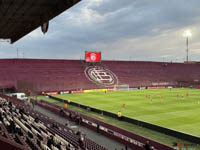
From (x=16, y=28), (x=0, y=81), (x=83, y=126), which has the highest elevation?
(x=16, y=28)

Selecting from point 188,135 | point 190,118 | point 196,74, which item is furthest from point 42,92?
point 196,74

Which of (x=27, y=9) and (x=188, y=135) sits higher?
(x=27, y=9)

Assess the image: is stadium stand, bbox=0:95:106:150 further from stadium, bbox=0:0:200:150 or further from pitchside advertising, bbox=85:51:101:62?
pitchside advertising, bbox=85:51:101:62

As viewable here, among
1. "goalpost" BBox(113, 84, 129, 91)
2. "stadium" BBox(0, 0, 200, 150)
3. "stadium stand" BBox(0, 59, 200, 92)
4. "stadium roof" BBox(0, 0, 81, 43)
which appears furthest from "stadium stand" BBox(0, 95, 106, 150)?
"goalpost" BBox(113, 84, 129, 91)

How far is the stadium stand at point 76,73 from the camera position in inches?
1992

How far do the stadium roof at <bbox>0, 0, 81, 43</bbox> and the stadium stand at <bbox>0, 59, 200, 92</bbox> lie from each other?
3902 cm

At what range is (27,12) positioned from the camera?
8492 millimetres

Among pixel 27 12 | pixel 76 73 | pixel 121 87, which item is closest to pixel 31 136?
pixel 27 12

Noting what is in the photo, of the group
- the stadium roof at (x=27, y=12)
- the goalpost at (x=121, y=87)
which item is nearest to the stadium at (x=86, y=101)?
the stadium roof at (x=27, y=12)

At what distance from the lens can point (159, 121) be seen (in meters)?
20.3

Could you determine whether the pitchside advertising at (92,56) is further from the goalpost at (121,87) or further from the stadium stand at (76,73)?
the goalpost at (121,87)

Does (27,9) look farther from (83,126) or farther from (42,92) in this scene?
(42,92)

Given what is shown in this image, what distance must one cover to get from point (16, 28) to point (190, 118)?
58.0 feet

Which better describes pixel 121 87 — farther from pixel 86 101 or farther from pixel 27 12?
pixel 27 12
